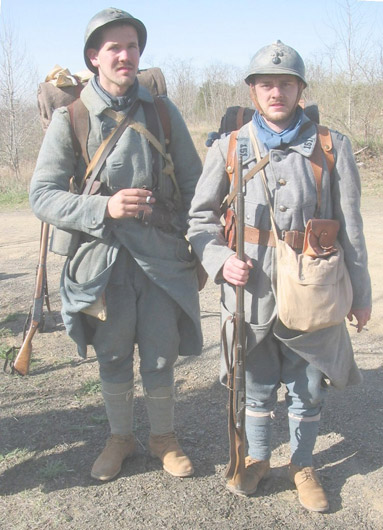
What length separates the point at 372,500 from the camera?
266 cm

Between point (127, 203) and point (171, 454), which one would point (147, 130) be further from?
point (171, 454)

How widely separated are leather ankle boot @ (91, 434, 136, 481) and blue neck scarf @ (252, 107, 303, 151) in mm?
1629

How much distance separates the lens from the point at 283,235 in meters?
2.42

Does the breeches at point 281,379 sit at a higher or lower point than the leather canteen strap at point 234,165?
lower

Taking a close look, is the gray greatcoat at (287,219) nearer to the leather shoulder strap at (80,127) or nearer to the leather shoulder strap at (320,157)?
the leather shoulder strap at (320,157)

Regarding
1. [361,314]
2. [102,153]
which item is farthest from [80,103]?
[361,314]

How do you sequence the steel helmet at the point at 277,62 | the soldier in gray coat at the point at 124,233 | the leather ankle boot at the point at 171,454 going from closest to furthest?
the steel helmet at the point at 277,62
the soldier in gray coat at the point at 124,233
the leather ankle boot at the point at 171,454

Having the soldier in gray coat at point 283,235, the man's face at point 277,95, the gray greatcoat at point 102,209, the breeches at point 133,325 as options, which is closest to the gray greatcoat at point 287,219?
the soldier in gray coat at point 283,235

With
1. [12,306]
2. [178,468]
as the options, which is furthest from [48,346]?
[178,468]

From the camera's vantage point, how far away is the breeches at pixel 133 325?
273 centimetres

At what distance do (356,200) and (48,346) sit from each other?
3.12 meters

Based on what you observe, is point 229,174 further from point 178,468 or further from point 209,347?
point 209,347

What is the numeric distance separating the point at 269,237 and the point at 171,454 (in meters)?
1.22

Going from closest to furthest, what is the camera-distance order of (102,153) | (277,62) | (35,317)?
1. (277,62)
2. (102,153)
3. (35,317)
